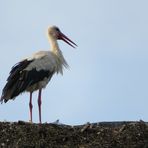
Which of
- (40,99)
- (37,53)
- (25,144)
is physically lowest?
(25,144)

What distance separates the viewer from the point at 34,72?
14.0 m

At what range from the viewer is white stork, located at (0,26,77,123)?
1342cm

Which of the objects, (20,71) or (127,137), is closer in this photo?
(127,137)

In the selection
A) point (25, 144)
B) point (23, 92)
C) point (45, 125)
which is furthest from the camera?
point (23, 92)

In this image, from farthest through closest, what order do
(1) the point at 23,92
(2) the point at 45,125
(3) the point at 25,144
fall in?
1. (1) the point at 23,92
2. (2) the point at 45,125
3. (3) the point at 25,144

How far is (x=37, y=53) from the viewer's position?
14.5m

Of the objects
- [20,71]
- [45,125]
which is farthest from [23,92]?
[45,125]

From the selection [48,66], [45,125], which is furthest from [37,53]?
Answer: [45,125]

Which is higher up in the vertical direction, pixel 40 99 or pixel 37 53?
pixel 37 53

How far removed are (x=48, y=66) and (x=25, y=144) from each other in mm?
4502

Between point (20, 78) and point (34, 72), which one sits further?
point (34, 72)

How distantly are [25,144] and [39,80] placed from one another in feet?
13.6

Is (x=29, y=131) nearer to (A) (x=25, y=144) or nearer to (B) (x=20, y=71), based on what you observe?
(A) (x=25, y=144)

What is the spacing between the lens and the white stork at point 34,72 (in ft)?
44.0
